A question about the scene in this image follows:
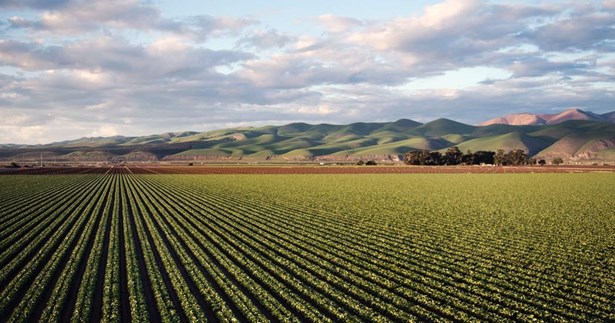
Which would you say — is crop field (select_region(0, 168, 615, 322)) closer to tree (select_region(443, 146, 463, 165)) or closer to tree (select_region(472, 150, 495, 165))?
tree (select_region(443, 146, 463, 165))

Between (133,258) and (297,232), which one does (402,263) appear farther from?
(133,258)

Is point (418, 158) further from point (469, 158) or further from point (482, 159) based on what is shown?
point (482, 159)

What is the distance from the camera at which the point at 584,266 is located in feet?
68.3

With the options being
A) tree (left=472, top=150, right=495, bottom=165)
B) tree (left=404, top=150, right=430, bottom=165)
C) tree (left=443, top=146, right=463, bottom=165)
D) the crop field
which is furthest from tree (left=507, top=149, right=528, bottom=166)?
the crop field

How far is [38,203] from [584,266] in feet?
154

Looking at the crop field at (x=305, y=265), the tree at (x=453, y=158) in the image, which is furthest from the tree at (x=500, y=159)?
the crop field at (x=305, y=265)

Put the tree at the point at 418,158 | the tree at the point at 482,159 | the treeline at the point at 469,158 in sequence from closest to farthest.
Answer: the treeline at the point at 469,158
the tree at the point at 418,158
the tree at the point at 482,159

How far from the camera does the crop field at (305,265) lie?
49.8 ft

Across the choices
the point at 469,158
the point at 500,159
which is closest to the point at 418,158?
the point at 469,158

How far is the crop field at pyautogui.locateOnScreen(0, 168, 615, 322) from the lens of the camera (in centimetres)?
1519

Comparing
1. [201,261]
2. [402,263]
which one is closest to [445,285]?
[402,263]

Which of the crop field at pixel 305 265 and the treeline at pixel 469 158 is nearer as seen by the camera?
the crop field at pixel 305 265

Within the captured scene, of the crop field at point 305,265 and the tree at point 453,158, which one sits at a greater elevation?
the tree at point 453,158

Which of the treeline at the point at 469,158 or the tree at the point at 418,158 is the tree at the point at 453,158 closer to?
the treeline at the point at 469,158
